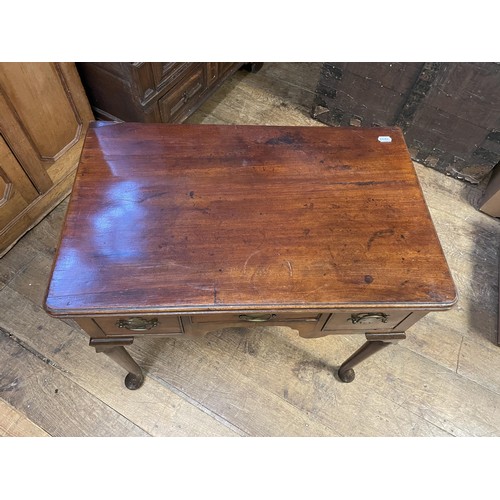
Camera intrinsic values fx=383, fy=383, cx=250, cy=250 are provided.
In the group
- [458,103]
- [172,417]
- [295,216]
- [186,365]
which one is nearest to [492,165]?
[458,103]

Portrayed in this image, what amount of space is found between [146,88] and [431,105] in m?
1.32

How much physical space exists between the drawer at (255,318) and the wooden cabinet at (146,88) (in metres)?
1.02

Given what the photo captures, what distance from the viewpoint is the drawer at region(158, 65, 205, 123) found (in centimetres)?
174

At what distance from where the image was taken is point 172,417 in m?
1.35

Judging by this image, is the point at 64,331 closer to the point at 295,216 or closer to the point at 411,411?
the point at 295,216

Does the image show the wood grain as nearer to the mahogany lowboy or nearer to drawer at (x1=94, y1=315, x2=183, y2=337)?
the mahogany lowboy

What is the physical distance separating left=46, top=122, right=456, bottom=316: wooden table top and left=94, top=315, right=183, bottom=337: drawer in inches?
2.9

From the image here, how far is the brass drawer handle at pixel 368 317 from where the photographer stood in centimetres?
99

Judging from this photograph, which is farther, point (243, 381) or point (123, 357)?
point (243, 381)

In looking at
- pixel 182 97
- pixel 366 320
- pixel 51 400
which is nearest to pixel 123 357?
pixel 51 400

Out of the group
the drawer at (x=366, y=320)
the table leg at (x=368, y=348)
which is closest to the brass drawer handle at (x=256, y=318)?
the drawer at (x=366, y=320)

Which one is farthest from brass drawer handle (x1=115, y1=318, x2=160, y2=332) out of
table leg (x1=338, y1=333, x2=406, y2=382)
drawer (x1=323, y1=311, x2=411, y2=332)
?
table leg (x1=338, y1=333, x2=406, y2=382)

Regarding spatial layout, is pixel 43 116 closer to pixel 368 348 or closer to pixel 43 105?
pixel 43 105

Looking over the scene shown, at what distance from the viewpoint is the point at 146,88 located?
5.16 ft
